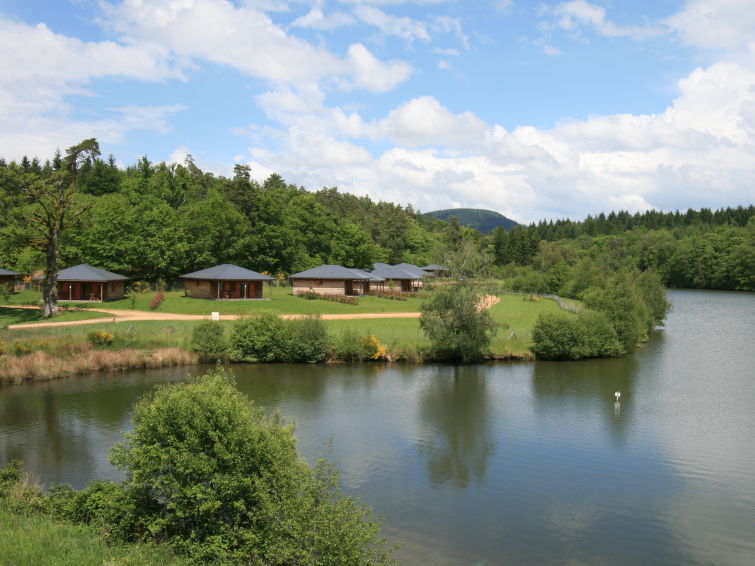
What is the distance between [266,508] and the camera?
12.0 meters

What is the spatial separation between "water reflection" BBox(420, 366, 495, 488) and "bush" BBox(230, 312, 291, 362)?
984 centimetres

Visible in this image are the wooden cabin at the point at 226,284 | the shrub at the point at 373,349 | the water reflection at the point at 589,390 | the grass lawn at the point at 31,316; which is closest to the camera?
the water reflection at the point at 589,390

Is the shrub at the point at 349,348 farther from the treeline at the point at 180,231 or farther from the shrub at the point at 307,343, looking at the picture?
the treeline at the point at 180,231

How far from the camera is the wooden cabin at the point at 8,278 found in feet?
186

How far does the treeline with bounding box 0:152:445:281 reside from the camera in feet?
202

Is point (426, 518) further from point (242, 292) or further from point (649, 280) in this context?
point (649, 280)

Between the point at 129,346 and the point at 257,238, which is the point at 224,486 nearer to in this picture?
the point at 129,346

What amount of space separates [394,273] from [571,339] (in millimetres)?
42896

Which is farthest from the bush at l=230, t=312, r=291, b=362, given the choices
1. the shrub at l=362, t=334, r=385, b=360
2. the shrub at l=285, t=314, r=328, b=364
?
the shrub at l=362, t=334, r=385, b=360

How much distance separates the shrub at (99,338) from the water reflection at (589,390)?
24643mm

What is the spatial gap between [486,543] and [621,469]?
7.58 meters

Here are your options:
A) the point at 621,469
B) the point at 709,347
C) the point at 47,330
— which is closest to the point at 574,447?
the point at 621,469

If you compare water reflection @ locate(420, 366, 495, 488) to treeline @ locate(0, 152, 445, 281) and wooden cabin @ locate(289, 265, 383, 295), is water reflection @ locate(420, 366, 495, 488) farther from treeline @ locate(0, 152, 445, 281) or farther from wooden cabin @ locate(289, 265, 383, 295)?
wooden cabin @ locate(289, 265, 383, 295)

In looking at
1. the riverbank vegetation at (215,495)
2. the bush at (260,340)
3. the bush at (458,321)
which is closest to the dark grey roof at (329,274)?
the bush at (260,340)
